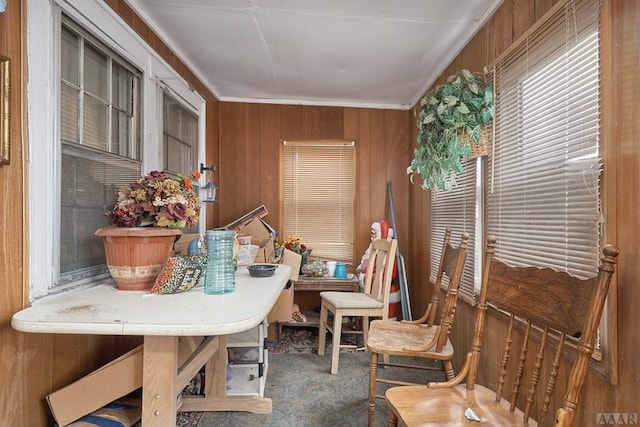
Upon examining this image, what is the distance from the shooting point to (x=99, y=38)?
1.55m

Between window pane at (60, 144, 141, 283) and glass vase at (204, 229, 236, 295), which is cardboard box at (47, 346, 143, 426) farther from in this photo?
window pane at (60, 144, 141, 283)

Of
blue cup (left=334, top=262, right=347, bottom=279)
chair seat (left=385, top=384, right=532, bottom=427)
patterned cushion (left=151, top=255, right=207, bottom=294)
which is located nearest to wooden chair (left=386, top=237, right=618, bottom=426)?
chair seat (left=385, top=384, right=532, bottom=427)

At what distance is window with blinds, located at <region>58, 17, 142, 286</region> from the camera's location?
1385 mm

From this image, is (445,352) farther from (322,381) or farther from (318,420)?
(322,381)

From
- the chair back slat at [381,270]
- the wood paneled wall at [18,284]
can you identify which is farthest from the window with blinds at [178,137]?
the chair back slat at [381,270]

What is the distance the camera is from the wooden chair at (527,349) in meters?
0.86

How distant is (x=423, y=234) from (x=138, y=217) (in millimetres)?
2342

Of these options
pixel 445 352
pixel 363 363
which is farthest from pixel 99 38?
pixel 363 363

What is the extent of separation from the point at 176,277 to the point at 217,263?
17 centimetres

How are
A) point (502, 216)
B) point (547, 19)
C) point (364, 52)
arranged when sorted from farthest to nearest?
1. point (364, 52)
2. point (502, 216)
3. point (547, 19)

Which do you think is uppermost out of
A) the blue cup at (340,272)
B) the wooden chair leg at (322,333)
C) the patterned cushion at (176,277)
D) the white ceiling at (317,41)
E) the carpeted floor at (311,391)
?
the white ceiling at (317,41)

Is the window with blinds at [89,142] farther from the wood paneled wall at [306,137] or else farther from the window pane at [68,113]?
the wood paneled wall at [306,137]

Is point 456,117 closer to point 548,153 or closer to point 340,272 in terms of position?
point 548,153

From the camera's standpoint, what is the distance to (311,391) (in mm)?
2062
